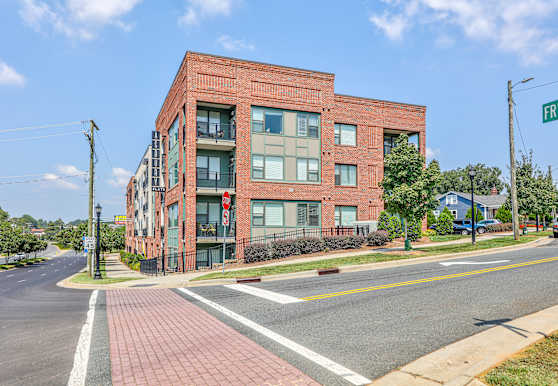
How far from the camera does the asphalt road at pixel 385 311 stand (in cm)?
632

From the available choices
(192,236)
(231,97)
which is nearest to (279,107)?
(231,97)

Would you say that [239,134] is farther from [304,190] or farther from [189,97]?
[304,190]

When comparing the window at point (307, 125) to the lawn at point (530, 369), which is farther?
the window at point (307, 125)

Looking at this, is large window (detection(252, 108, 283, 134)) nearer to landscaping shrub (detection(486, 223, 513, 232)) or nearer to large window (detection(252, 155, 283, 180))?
large window (detection(252, 155, 283, 180))

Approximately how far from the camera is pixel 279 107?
1096 inches

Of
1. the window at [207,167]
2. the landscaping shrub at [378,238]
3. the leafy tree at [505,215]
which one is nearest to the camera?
the landscaping shrub at [378,238]

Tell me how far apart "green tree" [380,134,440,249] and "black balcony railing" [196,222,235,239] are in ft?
35.4

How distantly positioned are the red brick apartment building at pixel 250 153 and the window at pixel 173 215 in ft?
0.52

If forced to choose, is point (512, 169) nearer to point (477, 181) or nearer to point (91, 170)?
point (91, 170)

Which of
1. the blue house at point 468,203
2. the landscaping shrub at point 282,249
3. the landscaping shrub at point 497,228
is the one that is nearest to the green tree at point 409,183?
the landscaping shrub at point 282,249

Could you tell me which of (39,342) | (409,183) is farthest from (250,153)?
(39,342)

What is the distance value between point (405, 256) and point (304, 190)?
1025cm

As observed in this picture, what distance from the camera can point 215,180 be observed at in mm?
27234

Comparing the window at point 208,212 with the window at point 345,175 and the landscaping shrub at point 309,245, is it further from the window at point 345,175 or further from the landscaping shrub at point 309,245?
the window at point 345,175
